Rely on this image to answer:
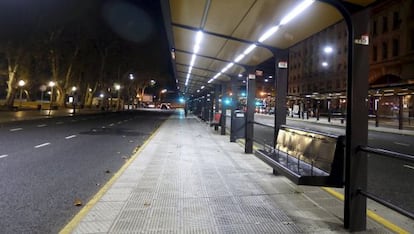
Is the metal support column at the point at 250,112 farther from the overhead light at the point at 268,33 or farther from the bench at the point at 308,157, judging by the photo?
the overhead light at the point at 268,33

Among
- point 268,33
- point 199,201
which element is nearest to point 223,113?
point 268,33

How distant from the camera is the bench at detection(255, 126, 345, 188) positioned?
237 inches

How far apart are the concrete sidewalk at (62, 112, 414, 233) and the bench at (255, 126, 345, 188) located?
1.50ft

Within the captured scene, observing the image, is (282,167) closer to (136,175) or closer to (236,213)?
(236,213)

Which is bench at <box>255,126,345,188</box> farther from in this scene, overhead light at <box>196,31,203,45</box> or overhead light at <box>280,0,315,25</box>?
overhead light at <box>196,31,203,45</box>

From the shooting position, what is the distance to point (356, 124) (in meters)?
5.45

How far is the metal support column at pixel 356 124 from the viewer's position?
5.36 metres

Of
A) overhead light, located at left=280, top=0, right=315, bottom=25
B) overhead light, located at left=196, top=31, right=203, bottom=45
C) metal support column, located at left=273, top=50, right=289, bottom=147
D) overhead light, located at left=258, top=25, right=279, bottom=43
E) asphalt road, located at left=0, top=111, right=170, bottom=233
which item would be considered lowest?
asphalt road, located at left=0, top=111, right=170, bottom=233

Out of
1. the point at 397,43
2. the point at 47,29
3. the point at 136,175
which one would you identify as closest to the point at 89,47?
the point at 47,29

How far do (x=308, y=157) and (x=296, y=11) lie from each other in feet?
8.60

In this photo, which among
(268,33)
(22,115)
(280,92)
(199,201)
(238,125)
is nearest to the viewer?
(199,201)

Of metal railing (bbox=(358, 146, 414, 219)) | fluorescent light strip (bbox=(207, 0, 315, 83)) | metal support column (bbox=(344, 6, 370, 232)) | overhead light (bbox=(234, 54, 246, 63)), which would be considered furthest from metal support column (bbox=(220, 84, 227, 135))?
metal railing (bbox=(358, 146, 414, 219))

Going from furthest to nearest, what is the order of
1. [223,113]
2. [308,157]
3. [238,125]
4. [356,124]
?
[223,113] → [238,125] → [308,157] → [356,124]

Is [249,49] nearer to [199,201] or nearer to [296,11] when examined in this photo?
[296,11]
